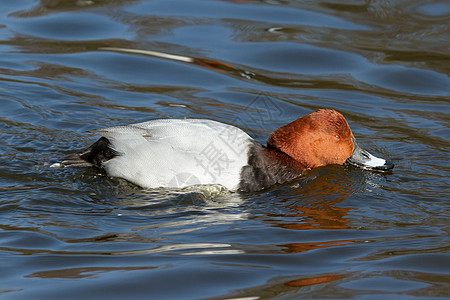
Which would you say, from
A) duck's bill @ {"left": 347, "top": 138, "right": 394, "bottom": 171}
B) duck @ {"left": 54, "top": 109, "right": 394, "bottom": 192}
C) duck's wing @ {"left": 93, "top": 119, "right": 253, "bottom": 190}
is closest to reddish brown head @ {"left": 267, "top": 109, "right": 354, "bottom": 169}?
duck @ {"left": 54, "top": 109, "right": 394, "bottom": 192}

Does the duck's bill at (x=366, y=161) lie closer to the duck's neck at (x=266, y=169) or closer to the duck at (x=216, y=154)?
the duck at (x=216, y=154)

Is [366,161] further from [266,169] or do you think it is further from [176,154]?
[176,154]

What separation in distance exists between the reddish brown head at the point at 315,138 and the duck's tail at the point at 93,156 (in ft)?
4.08

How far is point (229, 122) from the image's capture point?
6199 mm

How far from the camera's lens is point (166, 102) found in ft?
21.4

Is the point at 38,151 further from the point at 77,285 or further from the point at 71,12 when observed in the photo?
the point at 71,12

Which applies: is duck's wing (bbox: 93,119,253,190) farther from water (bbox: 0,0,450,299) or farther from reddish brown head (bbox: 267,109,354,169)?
reddish brown head (bbox: 267,109,354,169)

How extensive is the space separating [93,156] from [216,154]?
0.98 meters

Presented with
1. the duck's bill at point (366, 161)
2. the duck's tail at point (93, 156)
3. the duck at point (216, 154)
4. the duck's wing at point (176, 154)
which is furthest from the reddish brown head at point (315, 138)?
the duck's tail at point (93, 156)

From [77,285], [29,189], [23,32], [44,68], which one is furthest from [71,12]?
Result: [77,285]

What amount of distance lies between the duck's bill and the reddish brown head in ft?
0.40

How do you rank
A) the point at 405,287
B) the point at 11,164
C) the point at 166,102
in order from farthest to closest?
the point at 166,102 < the point at 11,164 < the point at 405,287

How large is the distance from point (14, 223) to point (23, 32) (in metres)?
4.85

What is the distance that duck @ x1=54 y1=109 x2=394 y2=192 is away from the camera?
4547mm
